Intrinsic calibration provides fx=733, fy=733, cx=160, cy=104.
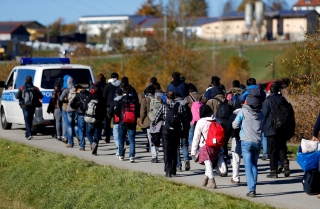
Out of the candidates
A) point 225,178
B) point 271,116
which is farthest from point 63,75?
point 271,116

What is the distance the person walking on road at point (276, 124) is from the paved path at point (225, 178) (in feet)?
1.52

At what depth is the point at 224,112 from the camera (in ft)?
49.0

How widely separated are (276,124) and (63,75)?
9.38 metres

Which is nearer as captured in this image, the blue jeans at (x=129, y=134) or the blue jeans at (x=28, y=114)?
the blue jeans at (x=129, y=134)

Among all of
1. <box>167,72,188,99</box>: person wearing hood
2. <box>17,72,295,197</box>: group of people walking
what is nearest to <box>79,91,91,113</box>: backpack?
<box>17,72,295,197</box>: group of people walking

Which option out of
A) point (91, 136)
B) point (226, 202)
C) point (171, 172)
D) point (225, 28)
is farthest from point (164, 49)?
point (225, 28)

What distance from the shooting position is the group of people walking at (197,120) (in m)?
12.6

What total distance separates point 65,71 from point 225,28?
352 ft

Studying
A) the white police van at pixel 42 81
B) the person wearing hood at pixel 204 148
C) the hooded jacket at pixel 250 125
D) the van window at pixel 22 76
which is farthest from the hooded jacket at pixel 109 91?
the hooded jacket at pixel 250 125

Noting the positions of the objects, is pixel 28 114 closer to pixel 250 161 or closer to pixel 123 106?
pixel 123 106

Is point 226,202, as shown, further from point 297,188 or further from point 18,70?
point 18,70

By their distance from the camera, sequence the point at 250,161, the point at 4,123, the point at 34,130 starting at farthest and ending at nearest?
the point at 4,123, the point at 34,130, the point at 250,161

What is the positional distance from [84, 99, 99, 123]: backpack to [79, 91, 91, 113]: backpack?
19 cm

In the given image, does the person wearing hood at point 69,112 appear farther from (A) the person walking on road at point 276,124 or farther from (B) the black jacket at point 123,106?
(A) the person walking on road at point 276,124
